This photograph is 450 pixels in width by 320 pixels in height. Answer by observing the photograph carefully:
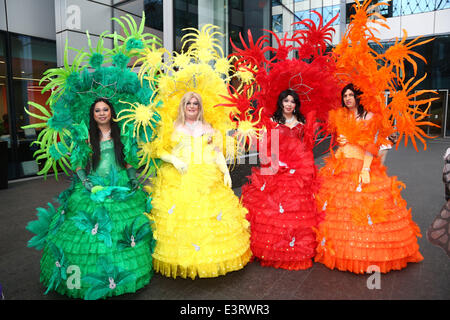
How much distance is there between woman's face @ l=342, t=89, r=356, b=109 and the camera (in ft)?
8.61

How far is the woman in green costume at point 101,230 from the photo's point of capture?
6.89 feet

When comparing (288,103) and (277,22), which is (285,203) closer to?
(288,103)

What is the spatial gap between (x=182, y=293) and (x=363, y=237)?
1465mm

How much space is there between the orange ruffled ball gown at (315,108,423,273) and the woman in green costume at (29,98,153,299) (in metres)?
1.47

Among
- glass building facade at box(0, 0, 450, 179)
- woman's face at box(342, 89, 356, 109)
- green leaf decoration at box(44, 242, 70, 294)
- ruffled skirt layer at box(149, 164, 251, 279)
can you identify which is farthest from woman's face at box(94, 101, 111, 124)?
glass building facade at box(0, 0, 450, 179)

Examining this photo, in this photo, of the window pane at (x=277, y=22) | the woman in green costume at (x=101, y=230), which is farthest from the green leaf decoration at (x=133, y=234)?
the window pane at (x=277, y=22)

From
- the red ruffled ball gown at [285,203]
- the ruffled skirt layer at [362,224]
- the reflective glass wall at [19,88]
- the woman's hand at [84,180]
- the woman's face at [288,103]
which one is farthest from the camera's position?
the reflective glass wall at [19,88]

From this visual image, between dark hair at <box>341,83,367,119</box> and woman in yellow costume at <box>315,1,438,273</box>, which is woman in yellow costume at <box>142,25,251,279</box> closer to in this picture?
woman in yellow costume at <box>315,1,438,273</box>

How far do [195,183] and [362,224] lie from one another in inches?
53.7

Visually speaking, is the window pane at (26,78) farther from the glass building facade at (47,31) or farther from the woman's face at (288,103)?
the woman's face at (288,103)

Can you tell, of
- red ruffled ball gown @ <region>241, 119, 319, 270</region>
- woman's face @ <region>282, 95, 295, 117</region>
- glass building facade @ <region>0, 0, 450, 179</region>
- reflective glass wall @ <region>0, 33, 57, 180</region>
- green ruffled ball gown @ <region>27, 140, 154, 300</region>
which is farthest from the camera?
reflective glass wall @ <region>0, 33, 57, 180</region>

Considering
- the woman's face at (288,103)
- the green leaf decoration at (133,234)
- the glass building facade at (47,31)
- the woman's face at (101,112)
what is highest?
the glass building facade at (47,31)

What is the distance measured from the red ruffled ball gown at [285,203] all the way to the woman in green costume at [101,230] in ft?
3.11

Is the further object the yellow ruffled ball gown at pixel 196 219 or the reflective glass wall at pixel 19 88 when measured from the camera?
the reflective glass wall at pixel 19 88
